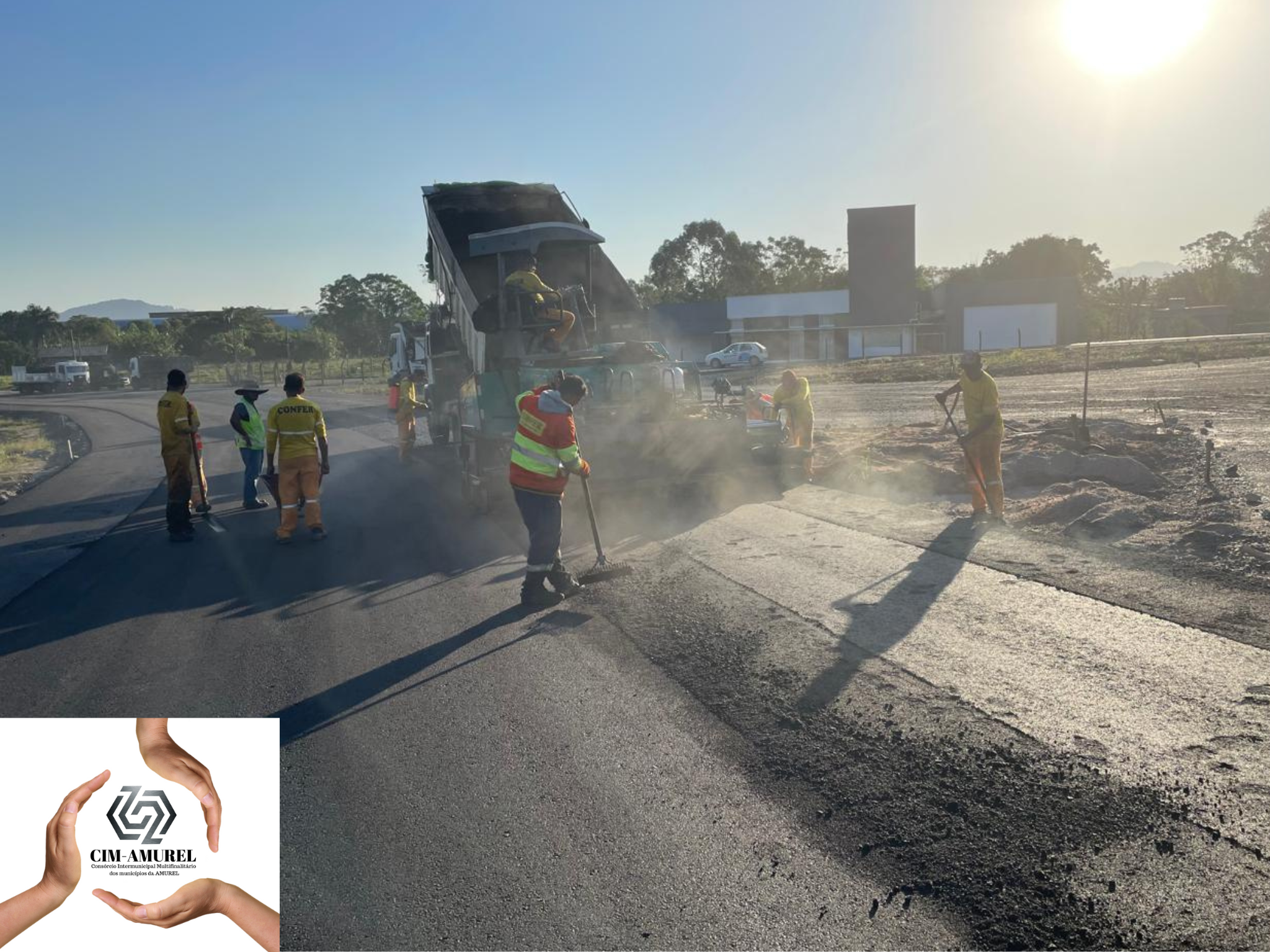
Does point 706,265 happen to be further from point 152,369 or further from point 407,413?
point 407,413

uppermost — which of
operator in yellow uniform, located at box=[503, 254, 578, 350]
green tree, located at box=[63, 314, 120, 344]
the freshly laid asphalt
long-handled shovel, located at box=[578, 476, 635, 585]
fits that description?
green tree, located at box=[63, 314, 120, 344]

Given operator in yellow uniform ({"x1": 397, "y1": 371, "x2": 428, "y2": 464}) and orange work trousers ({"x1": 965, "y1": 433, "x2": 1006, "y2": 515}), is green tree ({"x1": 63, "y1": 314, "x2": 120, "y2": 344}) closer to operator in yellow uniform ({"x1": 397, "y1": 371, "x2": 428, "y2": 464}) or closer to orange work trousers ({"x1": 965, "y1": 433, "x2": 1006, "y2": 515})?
operator in yellow uniform ({"x1": 397, "y1": 371, "x2": 428, "y2": 464})

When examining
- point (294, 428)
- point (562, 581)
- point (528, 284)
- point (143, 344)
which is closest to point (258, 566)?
point (294, 428)

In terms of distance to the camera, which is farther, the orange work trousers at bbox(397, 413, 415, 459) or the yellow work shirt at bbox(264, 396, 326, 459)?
the orange work trousers at bbox(397, 413, 415, 459)

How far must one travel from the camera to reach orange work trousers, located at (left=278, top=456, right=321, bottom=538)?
10.8 metres

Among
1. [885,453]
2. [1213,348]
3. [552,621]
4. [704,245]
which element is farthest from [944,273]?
[552,621]

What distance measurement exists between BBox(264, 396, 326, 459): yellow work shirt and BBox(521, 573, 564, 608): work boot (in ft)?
12.9

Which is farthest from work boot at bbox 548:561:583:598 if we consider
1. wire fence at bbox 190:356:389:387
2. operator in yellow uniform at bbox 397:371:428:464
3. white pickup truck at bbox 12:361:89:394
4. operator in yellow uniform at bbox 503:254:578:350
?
white pickup truck at bbox 12:361:89:394

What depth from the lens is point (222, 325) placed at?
287 feet

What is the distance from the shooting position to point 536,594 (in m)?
7.82

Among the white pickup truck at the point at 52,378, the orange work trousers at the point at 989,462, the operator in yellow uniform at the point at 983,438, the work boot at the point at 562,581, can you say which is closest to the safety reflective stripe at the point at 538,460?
the work boot at the point at 562,581

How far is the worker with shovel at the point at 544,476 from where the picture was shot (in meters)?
7.87

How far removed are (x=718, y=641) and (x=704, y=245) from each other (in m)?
91.6

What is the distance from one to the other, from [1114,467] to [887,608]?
6187 millimetres
